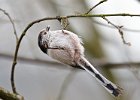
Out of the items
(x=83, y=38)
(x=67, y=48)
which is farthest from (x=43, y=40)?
(x=83, y=38)

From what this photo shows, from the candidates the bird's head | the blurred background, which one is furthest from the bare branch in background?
the blurred background

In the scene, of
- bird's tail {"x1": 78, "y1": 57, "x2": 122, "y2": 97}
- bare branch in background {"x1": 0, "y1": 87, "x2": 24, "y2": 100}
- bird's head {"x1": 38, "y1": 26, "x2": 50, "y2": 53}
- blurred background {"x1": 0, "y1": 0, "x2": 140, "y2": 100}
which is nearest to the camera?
bird's tail {"x1": 78, "y1": 57, "x2": 122, "y2": 97}

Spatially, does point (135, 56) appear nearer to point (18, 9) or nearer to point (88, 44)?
point (88, 44)

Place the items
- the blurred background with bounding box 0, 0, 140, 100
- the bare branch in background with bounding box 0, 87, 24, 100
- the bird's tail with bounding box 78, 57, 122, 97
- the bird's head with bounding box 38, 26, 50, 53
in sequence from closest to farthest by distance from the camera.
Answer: the bird's tail with bounding box 78, 57, 122, 97 → the bird's head with bounding box 38, 26, 50, 53 → the bare branch in background with bounding box 0, 87, 24, 100 → the blurred background with bounding box 0, 0, 140, 100

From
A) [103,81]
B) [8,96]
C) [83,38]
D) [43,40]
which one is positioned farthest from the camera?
[83,38]

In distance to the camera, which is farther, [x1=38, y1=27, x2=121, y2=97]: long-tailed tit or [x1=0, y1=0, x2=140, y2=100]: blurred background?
[x1=0, y1=0, x2=140, y2=100]: blurred background

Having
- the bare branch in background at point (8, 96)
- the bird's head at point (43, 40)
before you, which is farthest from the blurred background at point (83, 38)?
the bird's head at point (43, 40)

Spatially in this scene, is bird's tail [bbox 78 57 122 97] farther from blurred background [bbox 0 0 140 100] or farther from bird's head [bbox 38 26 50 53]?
blurred background [bbox 0 0 140 100]

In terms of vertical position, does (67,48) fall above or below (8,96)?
above

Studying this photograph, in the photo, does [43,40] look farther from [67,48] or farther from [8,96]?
[8,96]

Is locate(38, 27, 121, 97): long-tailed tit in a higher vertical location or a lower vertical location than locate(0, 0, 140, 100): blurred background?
higher

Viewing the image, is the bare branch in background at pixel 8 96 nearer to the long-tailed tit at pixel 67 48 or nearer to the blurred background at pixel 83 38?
the long-tailed tit at pixel 67 48
